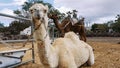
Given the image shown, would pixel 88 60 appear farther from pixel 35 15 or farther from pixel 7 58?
pixel 35 15

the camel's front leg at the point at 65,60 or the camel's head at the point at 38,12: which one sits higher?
the camel's head at the point at 38,12

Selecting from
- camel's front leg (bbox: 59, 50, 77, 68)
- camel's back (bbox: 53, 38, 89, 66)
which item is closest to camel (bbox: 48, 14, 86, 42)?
camel's back (bbox: 53, 38, 89, 66)

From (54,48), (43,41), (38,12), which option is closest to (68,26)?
(54,48)

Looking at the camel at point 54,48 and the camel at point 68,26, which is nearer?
the camel at point 54,48

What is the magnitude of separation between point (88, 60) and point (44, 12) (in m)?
3.21

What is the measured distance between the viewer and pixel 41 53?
4.82 meters

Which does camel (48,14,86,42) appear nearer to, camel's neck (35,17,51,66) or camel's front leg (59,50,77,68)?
camel's front leg (59,50,77,68)

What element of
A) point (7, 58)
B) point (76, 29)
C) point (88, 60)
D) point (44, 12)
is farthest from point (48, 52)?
point (76, 29)

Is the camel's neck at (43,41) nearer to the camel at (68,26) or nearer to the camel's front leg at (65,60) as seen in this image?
the camel's front leg at (65,60)

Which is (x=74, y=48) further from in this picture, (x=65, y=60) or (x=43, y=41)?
(x=43, y=41)

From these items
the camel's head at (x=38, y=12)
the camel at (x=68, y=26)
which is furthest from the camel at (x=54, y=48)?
the camel at (x=68, y=26)

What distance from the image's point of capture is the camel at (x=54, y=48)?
4.60 meters

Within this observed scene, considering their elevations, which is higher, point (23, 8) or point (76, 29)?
point (23, 8)

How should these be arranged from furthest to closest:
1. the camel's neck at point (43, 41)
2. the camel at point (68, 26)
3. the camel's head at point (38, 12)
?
the camel at point (68, 26)
the camel's neck at point (43, 41)
the camel's head at point (38, 12)
